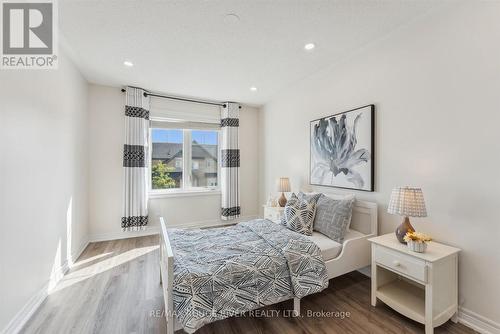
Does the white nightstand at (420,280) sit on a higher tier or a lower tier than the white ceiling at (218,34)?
lower

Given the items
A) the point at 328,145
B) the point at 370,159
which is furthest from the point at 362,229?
the point at 328,145

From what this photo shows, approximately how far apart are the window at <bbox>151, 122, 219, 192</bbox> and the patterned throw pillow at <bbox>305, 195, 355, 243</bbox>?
107 inches

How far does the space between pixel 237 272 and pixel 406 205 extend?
1.48 meters

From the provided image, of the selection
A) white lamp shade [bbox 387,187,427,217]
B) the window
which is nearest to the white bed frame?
white lamp shade [bbox 387,187,427,217]

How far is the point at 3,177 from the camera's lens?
1.52 m

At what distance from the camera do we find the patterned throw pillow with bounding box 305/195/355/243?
2.25 metres

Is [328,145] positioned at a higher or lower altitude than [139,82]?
lower

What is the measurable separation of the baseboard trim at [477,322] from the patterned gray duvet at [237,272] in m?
1.07

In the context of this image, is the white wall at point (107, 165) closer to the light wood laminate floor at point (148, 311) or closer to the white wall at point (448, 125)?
the light wood laminate floor at point (148, 311)

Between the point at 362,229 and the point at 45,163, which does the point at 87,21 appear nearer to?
the point at 45,163

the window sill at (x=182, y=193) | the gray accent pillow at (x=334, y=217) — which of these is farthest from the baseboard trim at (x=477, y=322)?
the window sill at (x=182, y=193)

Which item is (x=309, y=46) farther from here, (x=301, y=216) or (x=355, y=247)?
(x=355, y=247)

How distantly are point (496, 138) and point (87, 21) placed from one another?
3555mm

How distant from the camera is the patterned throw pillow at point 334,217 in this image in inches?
88.7
